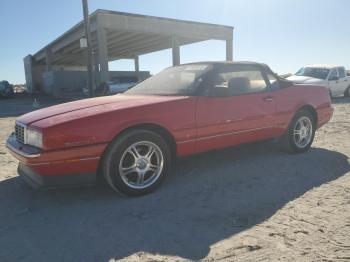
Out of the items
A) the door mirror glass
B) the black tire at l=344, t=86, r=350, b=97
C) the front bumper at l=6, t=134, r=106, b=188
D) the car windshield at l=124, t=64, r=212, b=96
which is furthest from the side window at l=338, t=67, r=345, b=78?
the front bumper at l=6, t=134, r=106, b=188

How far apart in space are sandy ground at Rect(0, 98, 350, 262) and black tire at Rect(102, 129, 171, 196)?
13 centimetres

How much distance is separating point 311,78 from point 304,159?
36.3 feet

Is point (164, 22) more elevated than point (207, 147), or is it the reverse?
point (164, 22)

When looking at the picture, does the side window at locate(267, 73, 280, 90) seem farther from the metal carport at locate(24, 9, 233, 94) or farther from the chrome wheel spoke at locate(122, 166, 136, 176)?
the metal carport at locate(24, 9, 233, 94)

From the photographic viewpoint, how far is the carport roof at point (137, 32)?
64.0ft

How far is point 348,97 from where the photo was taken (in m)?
17.0

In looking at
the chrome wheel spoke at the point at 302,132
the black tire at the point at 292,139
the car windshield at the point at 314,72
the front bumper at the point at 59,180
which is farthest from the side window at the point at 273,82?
the car windshield at the point at 314,72

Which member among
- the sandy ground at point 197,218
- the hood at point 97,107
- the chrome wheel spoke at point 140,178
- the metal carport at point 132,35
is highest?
the metal carport at point 132,35

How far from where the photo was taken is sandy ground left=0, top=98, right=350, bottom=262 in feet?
8.19

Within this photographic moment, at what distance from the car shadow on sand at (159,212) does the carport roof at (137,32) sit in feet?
54.4

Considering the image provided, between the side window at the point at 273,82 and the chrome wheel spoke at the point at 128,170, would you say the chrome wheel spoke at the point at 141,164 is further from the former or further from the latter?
the side window at the point at 273,82

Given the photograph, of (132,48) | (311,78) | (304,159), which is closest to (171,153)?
(304,159)

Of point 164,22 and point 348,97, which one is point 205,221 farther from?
point 164,22

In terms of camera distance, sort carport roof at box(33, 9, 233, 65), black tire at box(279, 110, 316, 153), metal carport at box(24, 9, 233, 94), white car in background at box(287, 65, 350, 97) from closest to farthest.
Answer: black tire at box(279, 110, 316, 153) → white car in background at box(287, 65, 350, 97) → metal carport at box(24, 9, 233, 94) → carport roof at box(33, 9, 233, 65)
